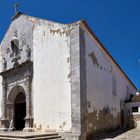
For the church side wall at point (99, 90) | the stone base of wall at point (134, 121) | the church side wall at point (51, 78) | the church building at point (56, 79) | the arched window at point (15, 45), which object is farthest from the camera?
the stone base of wall at point (134, 121)

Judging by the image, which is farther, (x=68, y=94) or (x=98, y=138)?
(x=98, y=138)

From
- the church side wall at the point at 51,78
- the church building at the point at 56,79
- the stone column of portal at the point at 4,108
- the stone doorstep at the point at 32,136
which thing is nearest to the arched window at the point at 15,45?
the church building at the point at 56,79

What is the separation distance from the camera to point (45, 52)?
1294 cm

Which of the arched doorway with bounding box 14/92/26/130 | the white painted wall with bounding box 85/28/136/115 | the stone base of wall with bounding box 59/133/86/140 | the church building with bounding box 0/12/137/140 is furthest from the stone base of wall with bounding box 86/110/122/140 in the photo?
the arched doorway with bounding box 14/92/26/130

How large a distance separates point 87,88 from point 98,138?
8.58 ft

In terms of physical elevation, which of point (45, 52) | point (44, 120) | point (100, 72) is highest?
point (45, 52)

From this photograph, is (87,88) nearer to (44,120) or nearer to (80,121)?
(80,121)

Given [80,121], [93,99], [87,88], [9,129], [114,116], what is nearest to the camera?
[80,121]

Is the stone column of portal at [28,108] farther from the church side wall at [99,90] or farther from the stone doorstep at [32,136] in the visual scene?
the church side wall at [99,90]

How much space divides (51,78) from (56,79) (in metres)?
0.42

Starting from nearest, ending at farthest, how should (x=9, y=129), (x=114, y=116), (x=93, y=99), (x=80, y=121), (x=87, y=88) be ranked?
(x=80, y=121) < (x=87, y=88) < (x=93, y=99) < (x=9, y=129) < (x=114, y=116)

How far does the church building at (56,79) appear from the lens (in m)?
11.2

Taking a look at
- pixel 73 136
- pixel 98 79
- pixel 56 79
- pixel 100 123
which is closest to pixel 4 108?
pixel 56 79

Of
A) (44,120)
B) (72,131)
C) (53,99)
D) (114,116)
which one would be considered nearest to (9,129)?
(44,120)
